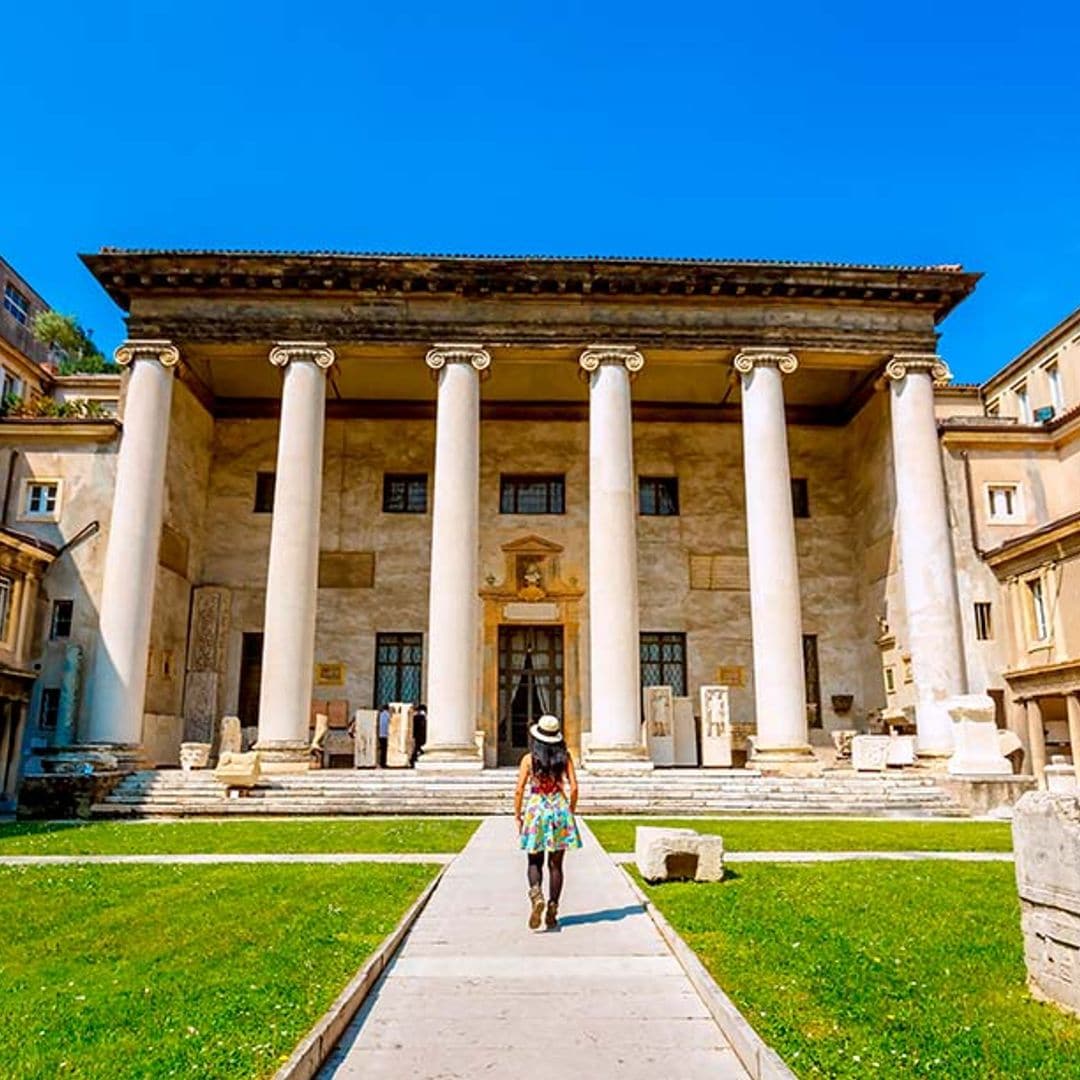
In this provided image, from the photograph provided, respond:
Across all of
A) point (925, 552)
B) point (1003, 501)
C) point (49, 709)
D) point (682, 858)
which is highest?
point (1003, 501)

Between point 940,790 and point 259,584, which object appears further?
point 259,584

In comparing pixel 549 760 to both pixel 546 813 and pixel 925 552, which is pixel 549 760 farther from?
pixel 925 552

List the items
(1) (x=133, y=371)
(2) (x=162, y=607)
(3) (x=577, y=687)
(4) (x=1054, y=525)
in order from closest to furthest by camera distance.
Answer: (4) (x=1054, y=525)
(1) (x=133, y=371)
(2) (x=162, y=607)
(3) (x=577, y=687)

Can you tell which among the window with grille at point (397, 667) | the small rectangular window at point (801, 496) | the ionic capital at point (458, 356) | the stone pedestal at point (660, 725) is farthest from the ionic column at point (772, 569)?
the window with grille at point (397, 667)

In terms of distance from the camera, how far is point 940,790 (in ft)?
64.4

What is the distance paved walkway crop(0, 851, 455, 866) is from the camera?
11914 millimetres

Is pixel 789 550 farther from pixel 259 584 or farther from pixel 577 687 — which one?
pixel 259 584

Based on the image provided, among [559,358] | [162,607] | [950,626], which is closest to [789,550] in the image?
[950,626]

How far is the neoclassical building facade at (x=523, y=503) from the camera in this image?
22312 millimetres

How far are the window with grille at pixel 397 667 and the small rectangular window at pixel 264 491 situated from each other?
17.5ft

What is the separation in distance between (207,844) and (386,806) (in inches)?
214

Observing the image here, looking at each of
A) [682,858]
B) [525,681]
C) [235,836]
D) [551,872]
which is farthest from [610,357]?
[551,872]

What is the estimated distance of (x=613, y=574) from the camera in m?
22.3

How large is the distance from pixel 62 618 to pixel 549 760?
19.1m
